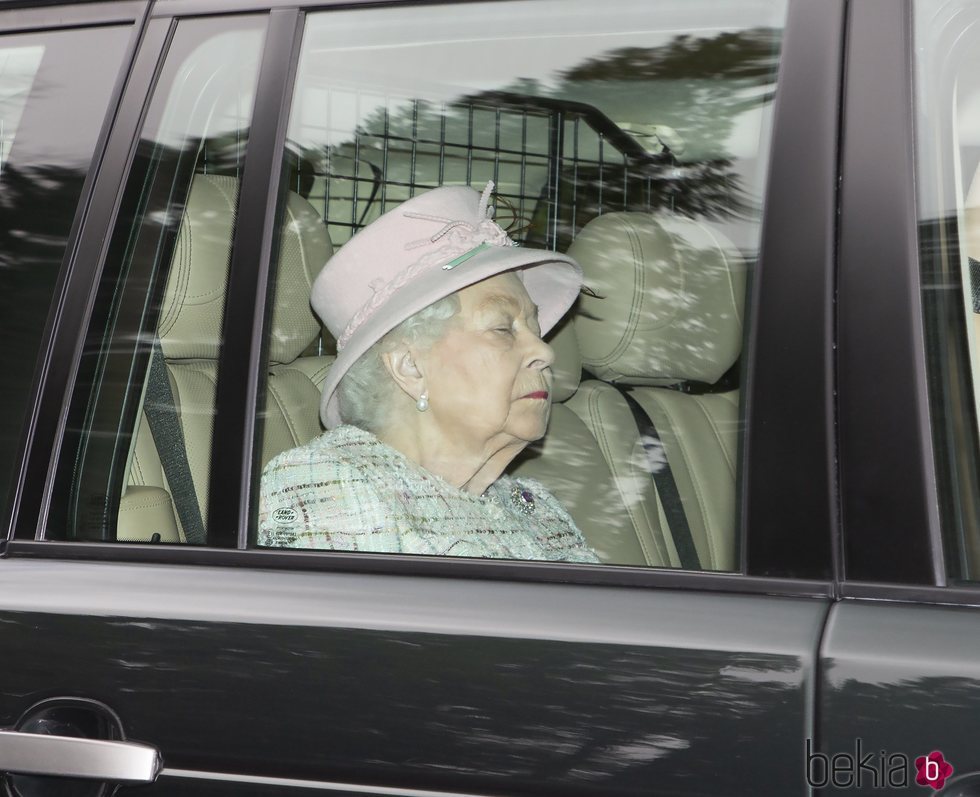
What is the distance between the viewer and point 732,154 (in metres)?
1.62

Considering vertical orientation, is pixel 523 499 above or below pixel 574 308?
below

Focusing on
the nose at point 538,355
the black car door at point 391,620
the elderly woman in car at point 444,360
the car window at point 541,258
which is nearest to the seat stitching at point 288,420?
the car window at point 541,258

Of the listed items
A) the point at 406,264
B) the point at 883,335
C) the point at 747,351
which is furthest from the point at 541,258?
the point at 883,335

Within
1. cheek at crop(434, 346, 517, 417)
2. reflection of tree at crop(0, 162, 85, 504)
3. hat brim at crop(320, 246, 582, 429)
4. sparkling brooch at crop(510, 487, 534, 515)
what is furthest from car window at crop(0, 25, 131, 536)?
sparkling brooch at crop(510, 487, 534, 515)

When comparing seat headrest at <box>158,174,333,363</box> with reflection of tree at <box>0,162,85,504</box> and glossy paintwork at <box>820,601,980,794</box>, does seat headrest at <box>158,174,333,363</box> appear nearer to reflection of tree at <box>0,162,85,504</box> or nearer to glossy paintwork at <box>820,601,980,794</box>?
reflection of tree at <box>0,162,85,504</box>

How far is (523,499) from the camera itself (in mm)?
2166

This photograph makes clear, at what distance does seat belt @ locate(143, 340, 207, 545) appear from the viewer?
152cm

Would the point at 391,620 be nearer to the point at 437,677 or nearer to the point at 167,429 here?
the point at 437,677

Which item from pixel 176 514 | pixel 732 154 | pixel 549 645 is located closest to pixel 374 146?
pixel 732 154

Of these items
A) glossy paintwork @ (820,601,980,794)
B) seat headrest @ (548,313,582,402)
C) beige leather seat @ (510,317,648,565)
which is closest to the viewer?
glossy paintwork @ (820,601,980,794)

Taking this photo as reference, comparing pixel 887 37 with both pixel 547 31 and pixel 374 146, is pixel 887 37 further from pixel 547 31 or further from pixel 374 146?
pixel 374 146

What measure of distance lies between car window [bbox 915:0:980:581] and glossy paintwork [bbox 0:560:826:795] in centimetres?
19

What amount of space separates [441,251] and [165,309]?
24.6 inches

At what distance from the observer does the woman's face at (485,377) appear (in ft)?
6.66
